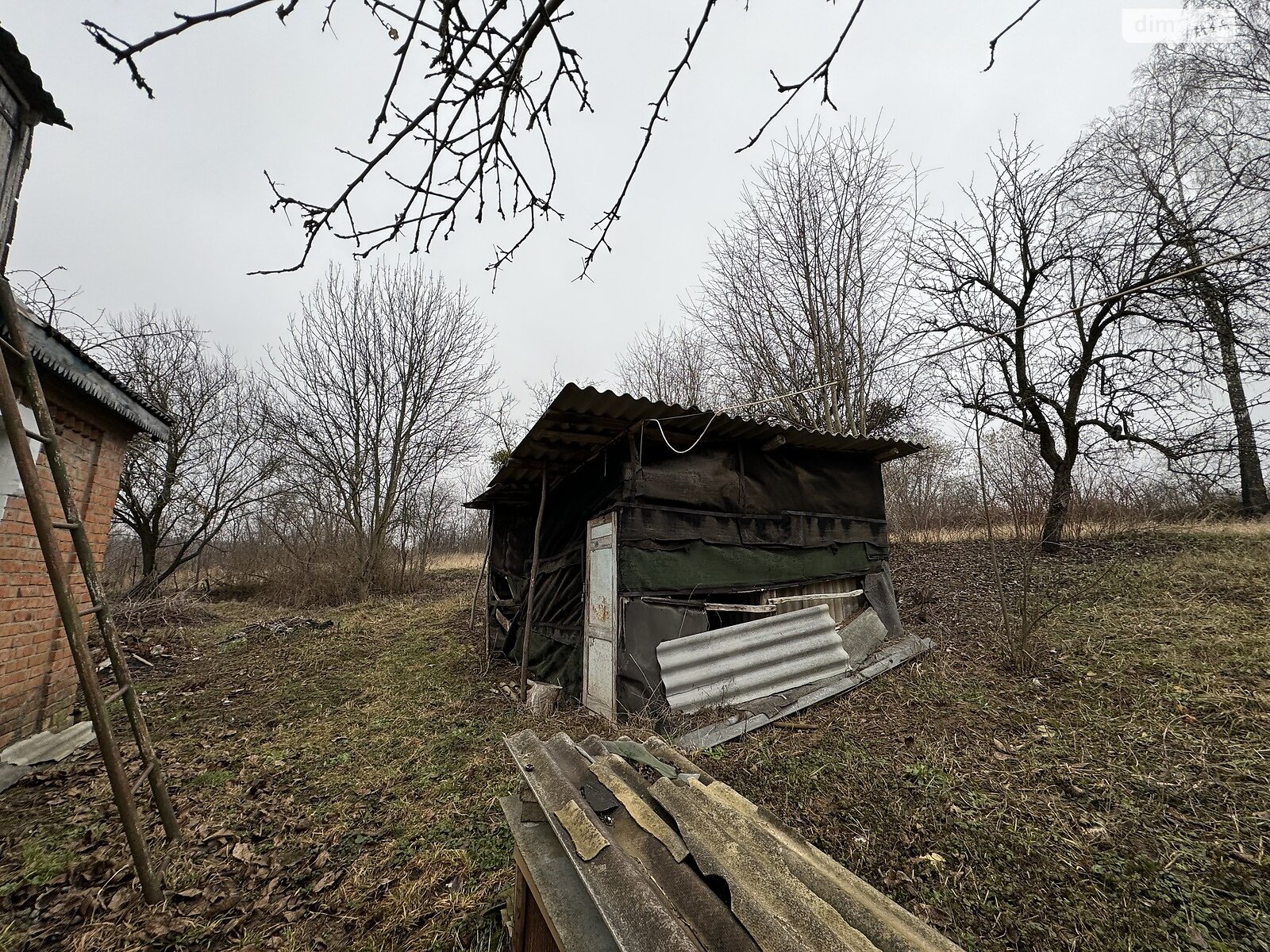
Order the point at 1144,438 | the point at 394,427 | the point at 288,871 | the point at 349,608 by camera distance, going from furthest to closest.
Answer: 1. the point at 394,427
2. the point at 349,608
3. the point at 1144,438
4. the point at 288,871

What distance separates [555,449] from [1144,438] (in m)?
10.4

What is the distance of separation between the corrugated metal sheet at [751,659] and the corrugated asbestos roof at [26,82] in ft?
21.7

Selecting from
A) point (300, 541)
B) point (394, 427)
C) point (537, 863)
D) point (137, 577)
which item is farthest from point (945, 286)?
point (137, 577)

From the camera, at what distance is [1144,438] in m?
8.60

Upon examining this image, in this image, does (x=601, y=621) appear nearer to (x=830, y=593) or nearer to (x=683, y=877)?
(x=830, y=593)

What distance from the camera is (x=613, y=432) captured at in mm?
Answer: 5043

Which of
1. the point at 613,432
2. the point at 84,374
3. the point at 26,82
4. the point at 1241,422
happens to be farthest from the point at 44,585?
the point at 1241,422

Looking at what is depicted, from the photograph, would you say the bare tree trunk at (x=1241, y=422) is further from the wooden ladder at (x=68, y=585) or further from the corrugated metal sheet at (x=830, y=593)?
the wooden ladder at (x=68, y=585)

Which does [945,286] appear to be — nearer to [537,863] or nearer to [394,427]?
[537,863]

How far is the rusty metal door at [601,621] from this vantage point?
4.73 meters

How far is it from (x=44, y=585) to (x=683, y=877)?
6.09 metres

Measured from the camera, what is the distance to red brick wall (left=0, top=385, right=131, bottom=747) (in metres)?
Result: 3.93

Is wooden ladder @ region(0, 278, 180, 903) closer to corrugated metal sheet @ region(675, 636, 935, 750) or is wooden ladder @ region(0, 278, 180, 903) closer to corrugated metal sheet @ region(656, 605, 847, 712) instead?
corrugated metal sheet @ region(675, 636, 935, 750)

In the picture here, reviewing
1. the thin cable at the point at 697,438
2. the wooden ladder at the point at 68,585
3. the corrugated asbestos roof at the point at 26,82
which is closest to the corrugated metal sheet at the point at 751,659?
the thin cable at the point at 697,438
